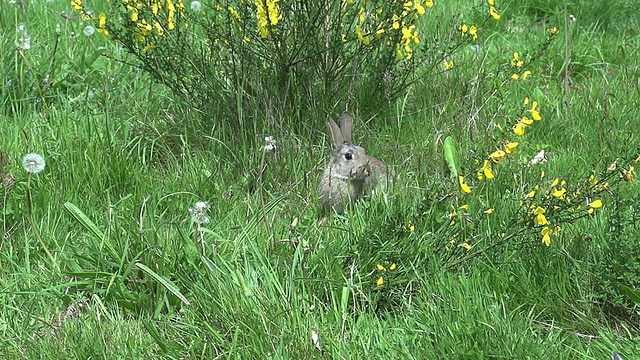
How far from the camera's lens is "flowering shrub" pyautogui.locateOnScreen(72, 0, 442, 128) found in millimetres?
4133

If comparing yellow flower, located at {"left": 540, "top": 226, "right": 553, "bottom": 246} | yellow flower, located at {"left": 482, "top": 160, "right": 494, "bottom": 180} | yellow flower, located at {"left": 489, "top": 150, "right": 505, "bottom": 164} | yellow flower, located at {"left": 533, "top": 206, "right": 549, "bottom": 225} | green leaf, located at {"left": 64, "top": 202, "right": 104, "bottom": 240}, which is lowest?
green leaf, located at {"left": 64, "top": 202, "right": 104, "bottom": 240}

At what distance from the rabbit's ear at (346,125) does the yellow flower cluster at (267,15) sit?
1.64 feet

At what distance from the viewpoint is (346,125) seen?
12.8 feet

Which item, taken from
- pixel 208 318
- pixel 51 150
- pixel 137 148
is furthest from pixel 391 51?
pixel 208 318

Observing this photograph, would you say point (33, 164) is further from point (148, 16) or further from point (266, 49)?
point (266, 49)

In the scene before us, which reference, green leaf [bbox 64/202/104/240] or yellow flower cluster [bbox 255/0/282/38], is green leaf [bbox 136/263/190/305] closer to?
green leaf [bbox 64/202/104/240]

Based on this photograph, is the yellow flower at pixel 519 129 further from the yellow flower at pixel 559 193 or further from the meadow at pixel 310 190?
the yellow flower at pixel 559 193

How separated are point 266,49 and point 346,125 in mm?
596

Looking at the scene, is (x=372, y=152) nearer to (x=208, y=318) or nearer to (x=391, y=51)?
(x=391, y=51)

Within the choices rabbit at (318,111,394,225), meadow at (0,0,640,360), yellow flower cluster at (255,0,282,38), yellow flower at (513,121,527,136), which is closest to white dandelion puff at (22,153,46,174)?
meadow at (0,0,640,360)

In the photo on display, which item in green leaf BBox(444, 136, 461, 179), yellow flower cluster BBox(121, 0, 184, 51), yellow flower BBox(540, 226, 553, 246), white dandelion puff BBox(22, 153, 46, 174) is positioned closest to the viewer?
yellow flower BBox(540, 226, 553, 246)

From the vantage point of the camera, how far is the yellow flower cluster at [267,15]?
389 centimetres

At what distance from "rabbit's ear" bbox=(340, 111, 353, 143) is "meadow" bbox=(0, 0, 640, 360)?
8.0 inches

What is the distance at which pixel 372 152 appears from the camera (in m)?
4.16
